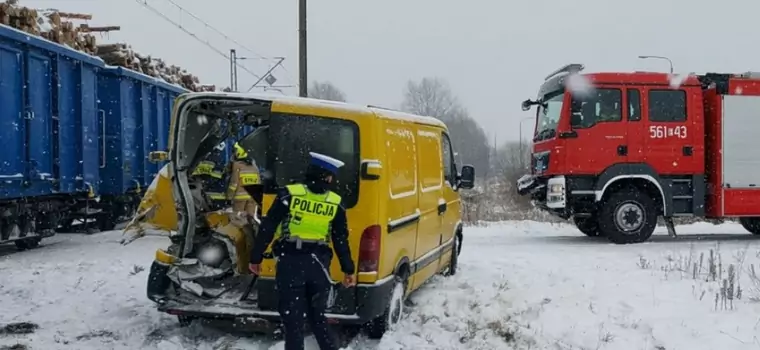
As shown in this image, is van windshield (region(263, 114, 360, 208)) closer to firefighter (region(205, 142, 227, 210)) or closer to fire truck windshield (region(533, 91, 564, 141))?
firefighter (region(205, 142, 227, 210))

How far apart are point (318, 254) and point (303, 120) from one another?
1.21 m

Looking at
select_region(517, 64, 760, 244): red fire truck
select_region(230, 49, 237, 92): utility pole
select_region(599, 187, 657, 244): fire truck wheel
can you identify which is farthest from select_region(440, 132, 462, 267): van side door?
select_region(230, 49, 237, 92): utility pole

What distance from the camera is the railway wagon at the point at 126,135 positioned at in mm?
14062

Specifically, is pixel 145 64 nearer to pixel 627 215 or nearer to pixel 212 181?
pixel 212 181

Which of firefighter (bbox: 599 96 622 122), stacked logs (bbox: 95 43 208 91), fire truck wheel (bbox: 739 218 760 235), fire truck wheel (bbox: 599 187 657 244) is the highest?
stacked logs (bbox: 95 43 208 91)

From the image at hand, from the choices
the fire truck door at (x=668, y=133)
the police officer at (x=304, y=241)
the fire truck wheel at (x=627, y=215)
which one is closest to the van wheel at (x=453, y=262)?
the police officer at (x=304, y=241)

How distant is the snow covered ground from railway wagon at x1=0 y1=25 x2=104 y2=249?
2.96ft

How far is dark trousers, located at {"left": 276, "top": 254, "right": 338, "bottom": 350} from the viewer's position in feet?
17.8

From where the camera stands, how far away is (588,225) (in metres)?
14.2

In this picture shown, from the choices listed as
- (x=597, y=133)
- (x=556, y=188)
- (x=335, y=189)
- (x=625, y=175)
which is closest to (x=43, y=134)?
(x=335, y=189)

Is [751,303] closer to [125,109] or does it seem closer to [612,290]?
[612,290]

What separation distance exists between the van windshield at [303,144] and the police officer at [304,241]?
50cm

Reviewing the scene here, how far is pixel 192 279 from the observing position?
6.99 metres

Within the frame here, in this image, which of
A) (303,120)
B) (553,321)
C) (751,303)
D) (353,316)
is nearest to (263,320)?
(353,316)
